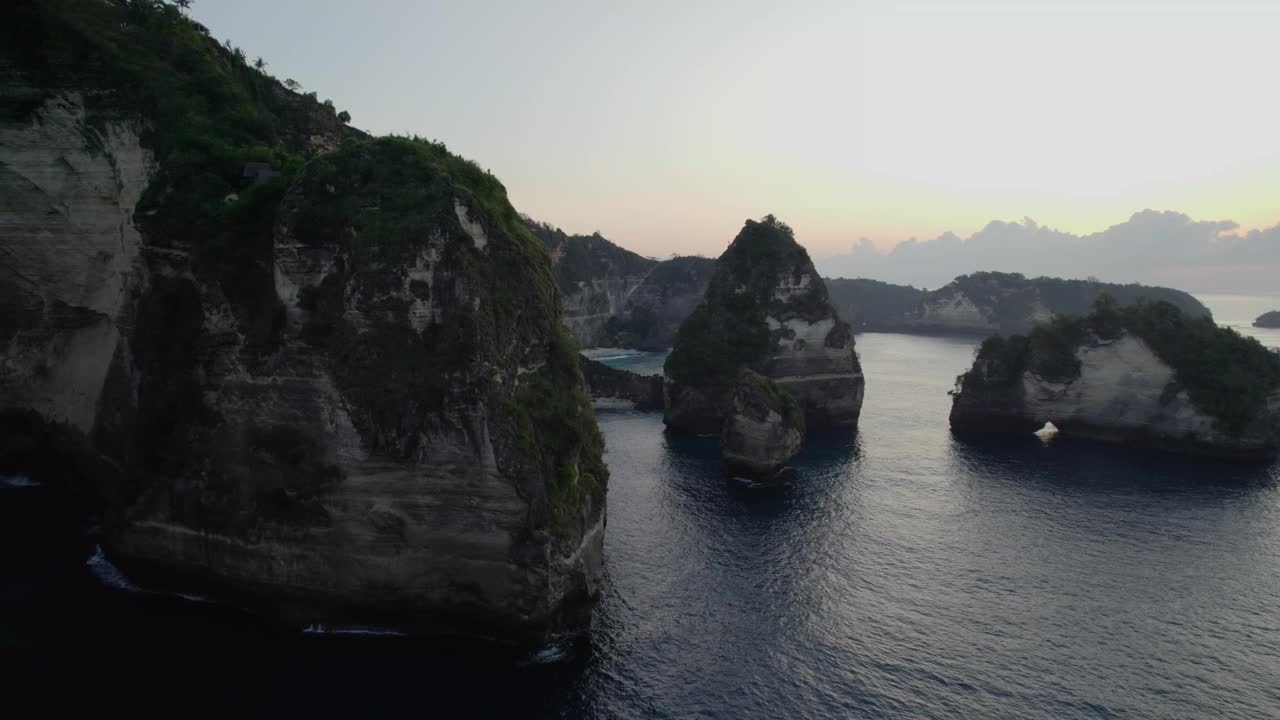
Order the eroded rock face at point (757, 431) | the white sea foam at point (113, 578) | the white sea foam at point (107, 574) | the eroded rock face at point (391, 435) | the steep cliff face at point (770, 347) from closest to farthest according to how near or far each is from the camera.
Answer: the eroded rock face at point (391, 435), the white sea foam at point (113, 578), the white sea foam at point (107, 574), the eroded rock face at point (757, 431), the steep cliff face at point (770, 347)

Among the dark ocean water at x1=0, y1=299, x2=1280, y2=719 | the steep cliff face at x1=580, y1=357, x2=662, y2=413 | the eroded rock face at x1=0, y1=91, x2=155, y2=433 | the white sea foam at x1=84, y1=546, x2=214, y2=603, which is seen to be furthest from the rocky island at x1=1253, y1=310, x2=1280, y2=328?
the eroded rock face at x1=0, y1=91, x2=155, y2=433

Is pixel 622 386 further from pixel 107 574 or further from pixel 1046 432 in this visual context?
pixel 107 574

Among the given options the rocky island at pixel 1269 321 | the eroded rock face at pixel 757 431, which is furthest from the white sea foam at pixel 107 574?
the rocky island at pixel 1269 321

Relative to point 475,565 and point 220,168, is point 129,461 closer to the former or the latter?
point 220,168

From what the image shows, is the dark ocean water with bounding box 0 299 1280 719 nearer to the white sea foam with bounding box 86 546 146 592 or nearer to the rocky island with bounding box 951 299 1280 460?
the white sea foam with bounding box 86 546 146 592

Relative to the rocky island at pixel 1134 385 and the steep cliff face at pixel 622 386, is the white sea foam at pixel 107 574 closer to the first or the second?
the steep cliff face at pixel 622 386

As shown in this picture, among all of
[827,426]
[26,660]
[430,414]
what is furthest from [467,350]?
[827,426]
